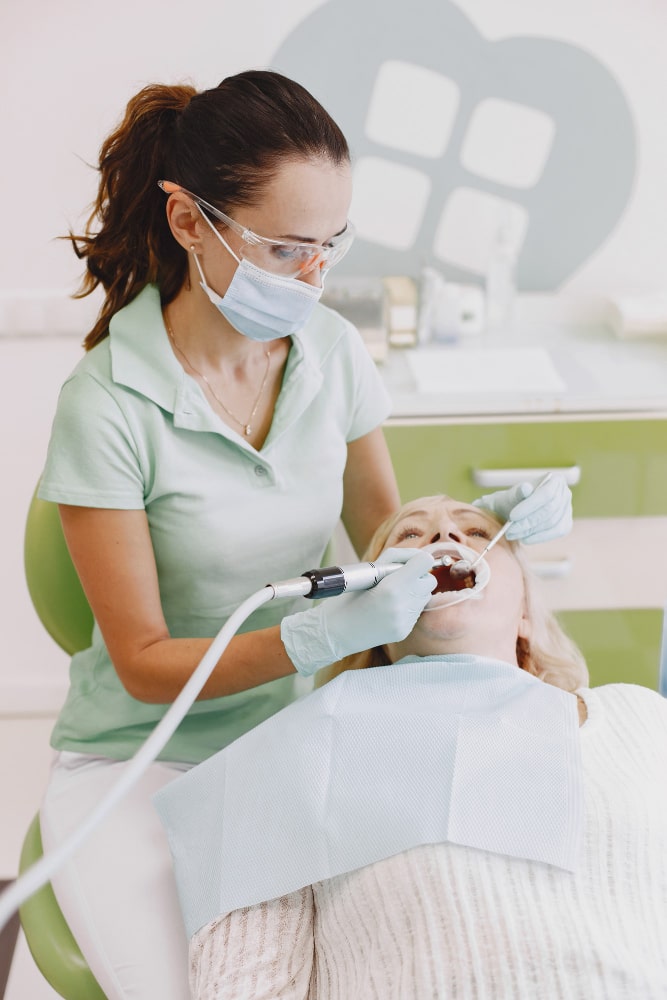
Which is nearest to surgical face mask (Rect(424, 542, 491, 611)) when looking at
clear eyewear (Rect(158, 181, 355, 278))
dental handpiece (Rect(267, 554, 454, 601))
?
dental handpiece (Rect(267, 554, 454, 601))

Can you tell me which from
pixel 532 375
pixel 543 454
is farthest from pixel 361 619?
pixel 532 375

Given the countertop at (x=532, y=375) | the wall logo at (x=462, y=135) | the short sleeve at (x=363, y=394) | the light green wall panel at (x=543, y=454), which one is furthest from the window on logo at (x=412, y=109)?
the short sleeve at (x=363, y=394)

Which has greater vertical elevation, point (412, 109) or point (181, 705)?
point (412, 109)

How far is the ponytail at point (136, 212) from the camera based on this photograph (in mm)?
1331

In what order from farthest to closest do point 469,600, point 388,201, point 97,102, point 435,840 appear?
point 388,201 → point 97,102 → point 469,600 → point 435,840

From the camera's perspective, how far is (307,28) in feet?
7.18

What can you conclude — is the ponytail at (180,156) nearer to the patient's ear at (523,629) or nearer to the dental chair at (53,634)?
the dental chair at (53,634)

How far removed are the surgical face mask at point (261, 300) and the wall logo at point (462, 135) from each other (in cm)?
109

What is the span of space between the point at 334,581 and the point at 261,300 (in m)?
0.39

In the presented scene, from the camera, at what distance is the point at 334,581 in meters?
1.09

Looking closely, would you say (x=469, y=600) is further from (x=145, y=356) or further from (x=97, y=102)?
(x=97, y=102)

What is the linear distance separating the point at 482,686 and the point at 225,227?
2.09ft

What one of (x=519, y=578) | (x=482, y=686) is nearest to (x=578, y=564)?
(x=519, y=578)

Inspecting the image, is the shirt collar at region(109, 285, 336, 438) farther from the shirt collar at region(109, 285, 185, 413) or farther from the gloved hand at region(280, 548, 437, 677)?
the gloved hand at region(280, 548, 437, 677)
